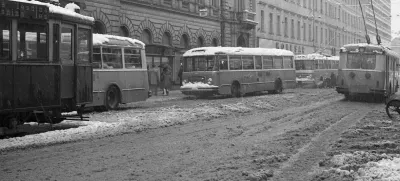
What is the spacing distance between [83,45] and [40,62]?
2191 mm

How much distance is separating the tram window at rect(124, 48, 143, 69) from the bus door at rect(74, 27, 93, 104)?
5.49 meters

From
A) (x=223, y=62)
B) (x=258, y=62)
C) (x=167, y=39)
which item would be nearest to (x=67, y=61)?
(x=223, y=62)

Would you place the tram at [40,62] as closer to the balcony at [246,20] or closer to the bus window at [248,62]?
the bus window at [248,62]

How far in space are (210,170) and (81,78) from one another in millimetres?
6763

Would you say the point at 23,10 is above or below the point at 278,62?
above

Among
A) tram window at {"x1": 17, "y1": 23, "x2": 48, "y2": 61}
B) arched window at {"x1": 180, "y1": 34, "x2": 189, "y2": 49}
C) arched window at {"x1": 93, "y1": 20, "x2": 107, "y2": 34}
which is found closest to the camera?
tram window at {"x1": 17, "y1": 23, "x2": 48, "y2": 61}

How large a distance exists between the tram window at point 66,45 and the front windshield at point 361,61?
15185 mm

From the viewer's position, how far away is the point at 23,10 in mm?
10977

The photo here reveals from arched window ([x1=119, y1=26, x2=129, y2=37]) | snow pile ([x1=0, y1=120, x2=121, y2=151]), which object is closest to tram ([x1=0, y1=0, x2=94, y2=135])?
snow pile ([x1=0, y1=120, x2=121, y2=151])

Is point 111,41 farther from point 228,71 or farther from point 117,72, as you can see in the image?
point 228,71

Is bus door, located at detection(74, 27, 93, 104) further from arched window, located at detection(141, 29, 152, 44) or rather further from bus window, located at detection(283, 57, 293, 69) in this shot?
bus window, located at detection(283, 57, 293, 69)

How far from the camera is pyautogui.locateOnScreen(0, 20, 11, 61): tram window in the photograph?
414 inches

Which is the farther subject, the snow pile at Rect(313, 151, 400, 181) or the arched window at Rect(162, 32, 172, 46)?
the arched window at Rect(162, 32, 172, 46)

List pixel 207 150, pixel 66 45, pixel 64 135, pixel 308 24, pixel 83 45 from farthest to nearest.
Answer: pixel 308 24, pixel 83 45, pixel 66 45, pixel 64 135, pixel 207 150
